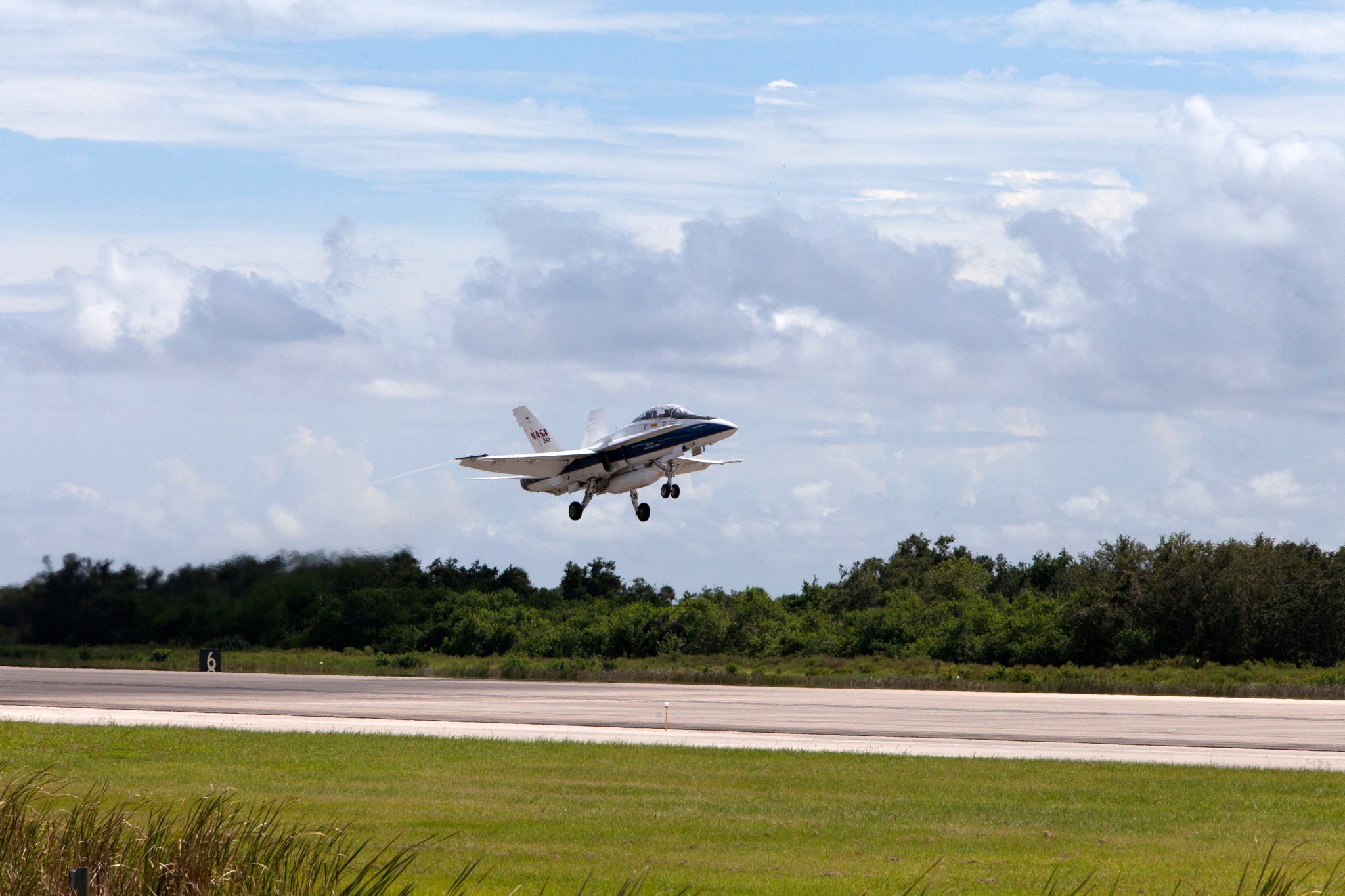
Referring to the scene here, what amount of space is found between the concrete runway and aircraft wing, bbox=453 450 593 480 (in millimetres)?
8878

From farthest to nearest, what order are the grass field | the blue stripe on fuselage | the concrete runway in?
the blue stripe on fuselage → the concrete runway → the grass field

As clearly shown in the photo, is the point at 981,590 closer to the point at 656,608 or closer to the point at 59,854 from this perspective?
the point at 656,608

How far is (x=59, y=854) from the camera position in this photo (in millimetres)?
9805

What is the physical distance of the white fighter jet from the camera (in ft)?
162

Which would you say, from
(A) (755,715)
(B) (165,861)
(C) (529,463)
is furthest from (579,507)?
(B) (165,861)

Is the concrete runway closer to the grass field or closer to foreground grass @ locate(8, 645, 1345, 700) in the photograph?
the grass field

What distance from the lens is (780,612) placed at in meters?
93.6

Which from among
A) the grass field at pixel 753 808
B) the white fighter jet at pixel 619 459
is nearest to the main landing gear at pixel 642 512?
the white fighter jet at pixel 619 459

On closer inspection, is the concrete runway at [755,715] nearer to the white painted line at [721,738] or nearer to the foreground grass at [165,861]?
the white painted line at [721,738]

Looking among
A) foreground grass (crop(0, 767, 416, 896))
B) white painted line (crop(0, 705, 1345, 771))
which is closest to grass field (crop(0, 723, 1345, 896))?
white painted line (crop(0, 705, 1345, 771))

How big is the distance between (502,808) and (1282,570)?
64.9 meters

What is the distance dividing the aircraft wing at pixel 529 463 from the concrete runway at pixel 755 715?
8.88 metres

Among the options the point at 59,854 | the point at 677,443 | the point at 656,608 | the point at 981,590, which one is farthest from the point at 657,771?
the point at 981,590

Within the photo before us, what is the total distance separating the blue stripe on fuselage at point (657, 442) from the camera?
48.4m
